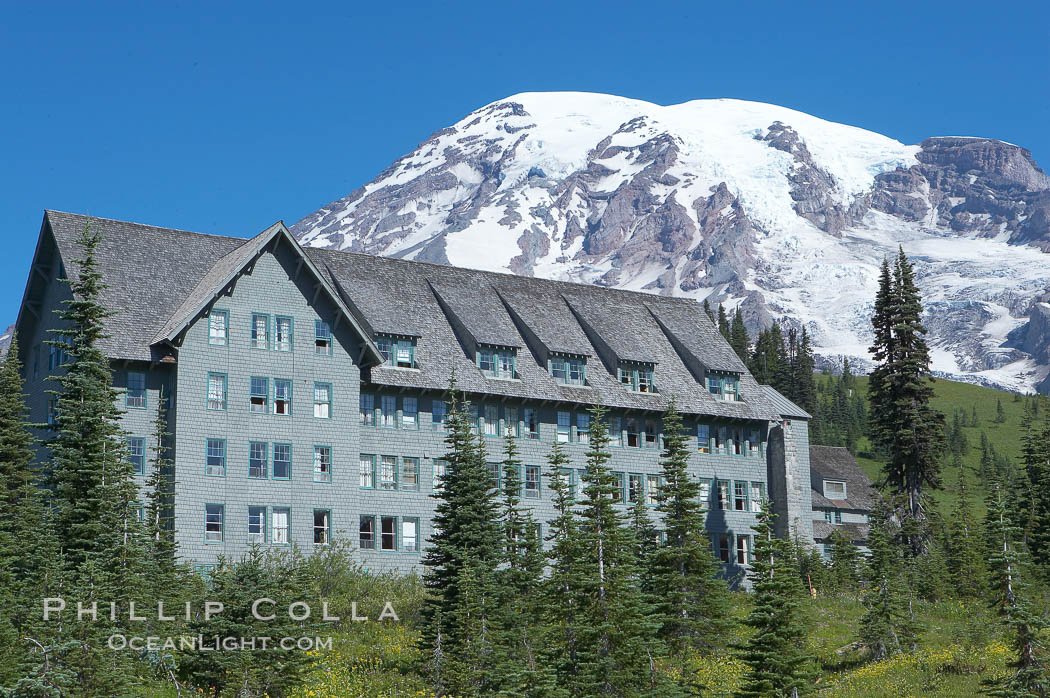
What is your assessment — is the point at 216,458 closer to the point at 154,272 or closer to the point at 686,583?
the point at 154,272

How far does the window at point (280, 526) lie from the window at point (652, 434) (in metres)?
22.6

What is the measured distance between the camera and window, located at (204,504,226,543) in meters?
60.1

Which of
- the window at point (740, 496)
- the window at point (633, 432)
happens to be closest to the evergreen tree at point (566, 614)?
the window at point (633, 432)

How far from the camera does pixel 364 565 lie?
6450 cm

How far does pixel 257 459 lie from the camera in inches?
2457

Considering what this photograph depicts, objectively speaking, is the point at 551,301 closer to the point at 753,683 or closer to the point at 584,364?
the point at 584,364

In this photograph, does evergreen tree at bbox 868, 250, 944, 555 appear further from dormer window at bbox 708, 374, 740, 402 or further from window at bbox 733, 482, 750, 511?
window at bbox 733, 482, 750, 511

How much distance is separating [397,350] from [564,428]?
35.1 feet

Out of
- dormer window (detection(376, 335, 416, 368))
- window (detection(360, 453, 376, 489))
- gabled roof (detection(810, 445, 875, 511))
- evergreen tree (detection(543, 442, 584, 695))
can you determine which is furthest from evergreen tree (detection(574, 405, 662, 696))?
gabled roof (detection(810, 445, 875, 511))

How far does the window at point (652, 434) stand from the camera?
75.6 m

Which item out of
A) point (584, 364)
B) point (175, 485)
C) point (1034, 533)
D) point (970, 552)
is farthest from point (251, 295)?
point (1034, 533)

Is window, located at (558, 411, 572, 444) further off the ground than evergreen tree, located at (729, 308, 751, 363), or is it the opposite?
evergreen tree, located at (729, 308, 751, 363)

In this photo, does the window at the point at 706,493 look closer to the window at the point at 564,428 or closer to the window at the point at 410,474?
the window at the point at 564,428

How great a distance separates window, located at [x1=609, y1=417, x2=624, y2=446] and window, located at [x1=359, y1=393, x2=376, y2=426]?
14118mm
